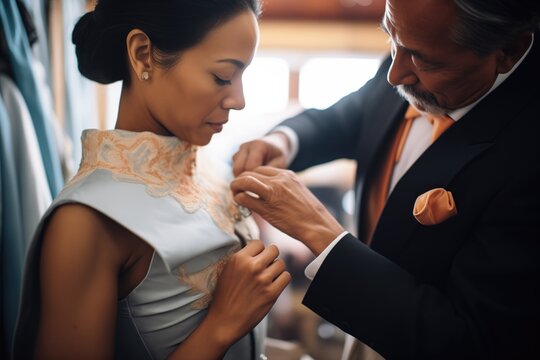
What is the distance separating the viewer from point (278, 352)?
5.54 feet

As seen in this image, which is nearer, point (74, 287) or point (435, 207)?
point (74, 287)

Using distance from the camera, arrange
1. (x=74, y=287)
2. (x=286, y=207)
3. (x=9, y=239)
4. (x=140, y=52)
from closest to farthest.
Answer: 1. (x=74, y=287)
2. (x=140, y=52)
3. (x=286, y=207)
4. (x=9, y=239)

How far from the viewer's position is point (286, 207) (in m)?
0.93

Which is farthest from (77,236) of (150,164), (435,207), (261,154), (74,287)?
(435,207)

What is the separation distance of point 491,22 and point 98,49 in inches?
29.3

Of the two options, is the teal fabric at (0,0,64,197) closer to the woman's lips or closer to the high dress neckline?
the high dress neckline

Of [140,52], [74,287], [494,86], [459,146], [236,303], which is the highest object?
[140,52]

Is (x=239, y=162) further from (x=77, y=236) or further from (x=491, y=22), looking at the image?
(x=491, y=22)

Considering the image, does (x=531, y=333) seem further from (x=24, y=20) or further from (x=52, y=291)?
(x=24, y=20)

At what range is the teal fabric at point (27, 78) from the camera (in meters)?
1.20

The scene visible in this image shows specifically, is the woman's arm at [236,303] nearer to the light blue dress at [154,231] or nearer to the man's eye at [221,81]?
the light blue dress at [154,231]

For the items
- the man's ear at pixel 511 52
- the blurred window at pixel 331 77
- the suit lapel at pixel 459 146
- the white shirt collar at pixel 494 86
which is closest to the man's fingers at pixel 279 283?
the suit lapel at pixel 459 146

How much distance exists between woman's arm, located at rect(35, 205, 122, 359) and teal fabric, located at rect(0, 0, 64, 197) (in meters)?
0.65

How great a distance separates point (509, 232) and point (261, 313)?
0.48 m
